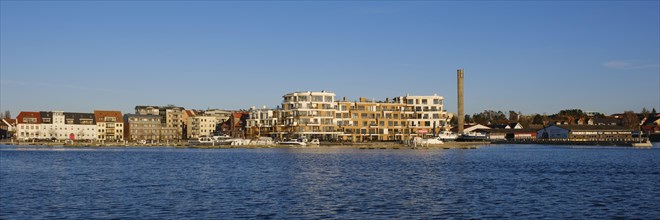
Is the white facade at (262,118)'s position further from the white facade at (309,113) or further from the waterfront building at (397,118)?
the waterfront building at (397,118)

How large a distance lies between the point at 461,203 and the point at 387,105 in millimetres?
140403

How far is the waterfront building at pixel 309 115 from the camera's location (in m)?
162

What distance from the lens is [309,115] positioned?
16225 centimetres

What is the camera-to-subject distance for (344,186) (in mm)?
45250

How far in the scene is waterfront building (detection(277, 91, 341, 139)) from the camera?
531ft

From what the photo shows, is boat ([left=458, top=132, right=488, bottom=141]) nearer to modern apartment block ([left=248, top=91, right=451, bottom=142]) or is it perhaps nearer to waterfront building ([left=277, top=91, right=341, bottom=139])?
modern apartment block ([left=248, top=91, right=451, bottom=142])

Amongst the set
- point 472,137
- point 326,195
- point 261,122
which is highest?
point 261,122

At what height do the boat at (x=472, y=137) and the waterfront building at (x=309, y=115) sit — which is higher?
the waterfront building at (x=309, y=115)

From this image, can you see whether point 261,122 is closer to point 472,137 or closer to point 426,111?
point 426,111

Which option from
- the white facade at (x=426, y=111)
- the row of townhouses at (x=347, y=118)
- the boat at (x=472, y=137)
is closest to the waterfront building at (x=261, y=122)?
the row of townhouses at (x=347, y=118)

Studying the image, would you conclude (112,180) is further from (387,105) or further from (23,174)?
(387,105)

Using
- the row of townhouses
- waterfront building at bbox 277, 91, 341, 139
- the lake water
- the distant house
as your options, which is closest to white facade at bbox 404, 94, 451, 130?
the row of townhouses

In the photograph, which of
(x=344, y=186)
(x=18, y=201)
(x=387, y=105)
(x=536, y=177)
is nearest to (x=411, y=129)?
(x=387, y=105)

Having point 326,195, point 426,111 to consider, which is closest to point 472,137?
point 426,111
